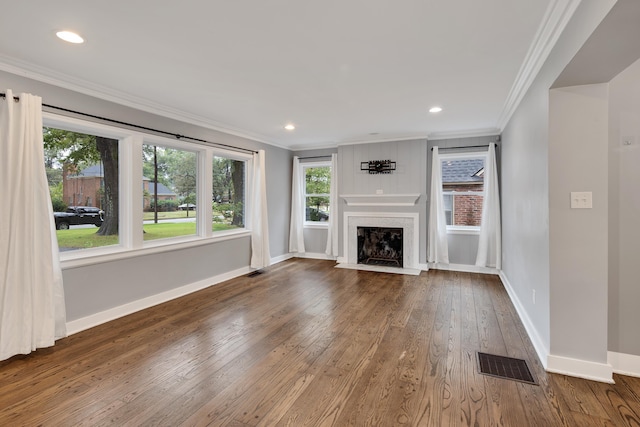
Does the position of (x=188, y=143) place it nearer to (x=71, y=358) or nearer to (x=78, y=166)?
(x=78, y=166)

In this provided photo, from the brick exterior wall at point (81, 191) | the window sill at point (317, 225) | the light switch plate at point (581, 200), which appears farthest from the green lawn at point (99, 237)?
the light switch plate at point (581, 200)

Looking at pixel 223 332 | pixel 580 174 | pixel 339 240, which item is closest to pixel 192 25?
pixel 223 332

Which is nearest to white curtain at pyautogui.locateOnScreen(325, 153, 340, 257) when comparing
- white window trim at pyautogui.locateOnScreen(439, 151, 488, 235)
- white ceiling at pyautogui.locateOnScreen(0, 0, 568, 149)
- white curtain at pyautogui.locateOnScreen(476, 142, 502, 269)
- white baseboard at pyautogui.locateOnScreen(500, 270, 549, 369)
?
white window trim at pyautogui.locateOnScreen(439, 151, 488, 235)

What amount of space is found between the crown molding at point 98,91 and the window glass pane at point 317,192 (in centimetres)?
240

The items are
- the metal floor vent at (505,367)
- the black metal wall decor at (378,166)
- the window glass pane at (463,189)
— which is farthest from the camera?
the black metal wall decor at (378,166)

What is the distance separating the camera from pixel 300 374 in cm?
229

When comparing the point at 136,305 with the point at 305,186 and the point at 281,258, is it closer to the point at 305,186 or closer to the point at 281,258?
the point at 281,258

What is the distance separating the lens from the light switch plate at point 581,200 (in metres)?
2.13

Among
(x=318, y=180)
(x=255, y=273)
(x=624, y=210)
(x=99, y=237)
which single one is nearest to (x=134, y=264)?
(x=99, y=237)

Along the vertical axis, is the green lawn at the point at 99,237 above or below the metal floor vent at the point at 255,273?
above

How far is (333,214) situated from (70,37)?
15.7ft

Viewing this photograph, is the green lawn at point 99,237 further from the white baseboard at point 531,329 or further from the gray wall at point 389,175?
A: the white baseboard at point 531,329

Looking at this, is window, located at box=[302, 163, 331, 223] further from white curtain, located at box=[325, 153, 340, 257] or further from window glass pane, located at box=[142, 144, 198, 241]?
window glass pane, located at box=[142, 144, 198, 241]

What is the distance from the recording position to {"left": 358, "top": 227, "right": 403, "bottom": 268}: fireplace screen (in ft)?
19.7
